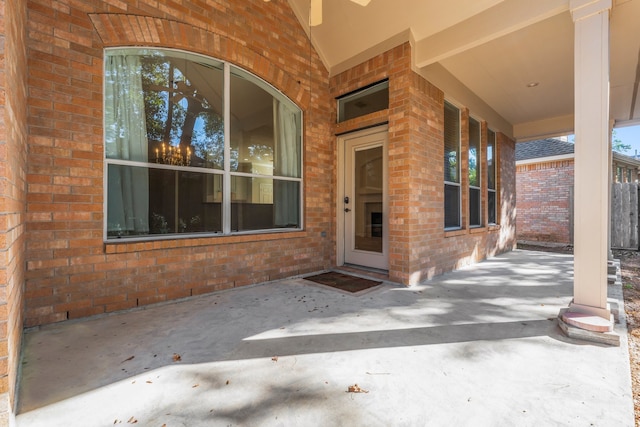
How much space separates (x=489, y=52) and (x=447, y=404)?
4.70 meters

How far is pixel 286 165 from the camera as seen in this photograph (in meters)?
4.39

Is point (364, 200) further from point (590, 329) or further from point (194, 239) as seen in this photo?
point (590, 329)

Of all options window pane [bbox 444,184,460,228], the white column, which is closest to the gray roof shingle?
window pane [bbox 444,184,460,228]

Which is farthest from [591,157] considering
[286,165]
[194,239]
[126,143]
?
[126,143]

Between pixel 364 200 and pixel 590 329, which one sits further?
pixel 364 200

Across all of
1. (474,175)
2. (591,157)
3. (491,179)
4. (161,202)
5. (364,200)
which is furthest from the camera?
(491,179)

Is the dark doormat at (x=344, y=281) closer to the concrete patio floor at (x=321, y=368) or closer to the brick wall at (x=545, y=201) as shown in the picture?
the concrete patio floor at (x=321, y=368)

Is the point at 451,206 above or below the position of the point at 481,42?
below

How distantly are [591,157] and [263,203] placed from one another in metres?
3.52

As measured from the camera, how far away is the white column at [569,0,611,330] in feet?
8.02

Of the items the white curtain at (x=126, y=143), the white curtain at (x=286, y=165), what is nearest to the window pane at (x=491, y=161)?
the white curtain at (x=286, y=165)

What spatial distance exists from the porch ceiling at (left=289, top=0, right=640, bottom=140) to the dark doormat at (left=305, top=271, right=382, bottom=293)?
9.90 ft

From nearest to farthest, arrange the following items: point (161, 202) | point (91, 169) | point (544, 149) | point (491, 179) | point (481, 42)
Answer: point (91, 169), point (161, 202), point (481, 42), point (491, 179), point (544, 149)

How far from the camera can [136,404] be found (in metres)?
1.52
